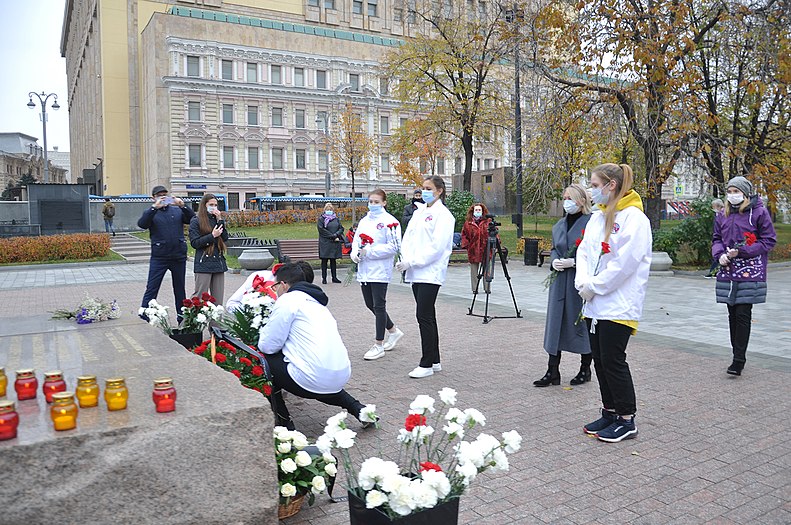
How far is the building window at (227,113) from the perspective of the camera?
58094 millimetres

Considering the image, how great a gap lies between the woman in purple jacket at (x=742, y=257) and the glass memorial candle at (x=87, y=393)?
20.4ft

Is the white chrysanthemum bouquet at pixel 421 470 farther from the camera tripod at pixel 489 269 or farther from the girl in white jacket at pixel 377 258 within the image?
the camera tripod at pixel 489 269

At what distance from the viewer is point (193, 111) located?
5659 centimetres

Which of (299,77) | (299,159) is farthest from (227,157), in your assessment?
(299,77)

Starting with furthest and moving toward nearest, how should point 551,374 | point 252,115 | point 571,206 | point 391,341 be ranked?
point 252,115 → point 391,341 → point 551,374 → point 571,206

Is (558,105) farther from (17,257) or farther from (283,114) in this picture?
(283,114)

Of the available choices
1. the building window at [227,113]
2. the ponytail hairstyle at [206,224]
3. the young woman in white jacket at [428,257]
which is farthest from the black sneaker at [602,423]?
the building window at [227,113]

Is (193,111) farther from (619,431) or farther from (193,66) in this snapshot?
(619,431)

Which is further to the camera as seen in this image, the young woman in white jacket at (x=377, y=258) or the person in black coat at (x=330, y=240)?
the person in black coat at (x=330, y=240)

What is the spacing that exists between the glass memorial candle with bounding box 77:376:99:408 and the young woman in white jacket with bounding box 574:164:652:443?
3.46m

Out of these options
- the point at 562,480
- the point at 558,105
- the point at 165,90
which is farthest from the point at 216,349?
the point at 165,90

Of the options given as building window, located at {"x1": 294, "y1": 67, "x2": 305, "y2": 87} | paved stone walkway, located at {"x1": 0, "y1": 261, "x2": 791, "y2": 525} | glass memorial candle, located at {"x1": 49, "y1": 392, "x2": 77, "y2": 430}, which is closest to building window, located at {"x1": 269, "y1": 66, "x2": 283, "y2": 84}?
building window, located at {"x1": 294, "y1": 67, "x2": 305, "y2": 87}

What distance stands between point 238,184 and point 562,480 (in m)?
57.0

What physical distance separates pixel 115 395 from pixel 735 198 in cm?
647
